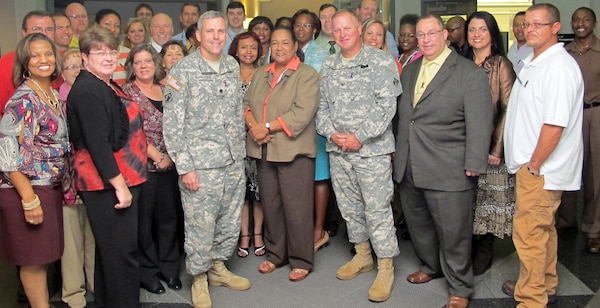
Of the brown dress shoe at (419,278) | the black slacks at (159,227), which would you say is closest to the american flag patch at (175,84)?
the black slacks at (159,227)

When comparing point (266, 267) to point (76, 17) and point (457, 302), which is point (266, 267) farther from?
point (76, 17)

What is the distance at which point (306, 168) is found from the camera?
3.66 metres

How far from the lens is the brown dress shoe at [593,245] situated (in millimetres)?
4090

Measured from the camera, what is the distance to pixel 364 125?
11.1ft

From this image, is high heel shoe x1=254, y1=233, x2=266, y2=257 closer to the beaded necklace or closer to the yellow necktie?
the yellow necktie

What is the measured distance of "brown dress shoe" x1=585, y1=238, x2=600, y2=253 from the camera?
409cm

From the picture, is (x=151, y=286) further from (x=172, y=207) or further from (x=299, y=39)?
(x=299, y=39)

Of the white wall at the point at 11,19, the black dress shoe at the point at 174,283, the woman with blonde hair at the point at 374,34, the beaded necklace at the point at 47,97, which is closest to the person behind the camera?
the beaded necklace at the point at 47,97

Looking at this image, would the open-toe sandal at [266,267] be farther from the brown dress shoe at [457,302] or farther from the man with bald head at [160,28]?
the man with bald head at [160,28]

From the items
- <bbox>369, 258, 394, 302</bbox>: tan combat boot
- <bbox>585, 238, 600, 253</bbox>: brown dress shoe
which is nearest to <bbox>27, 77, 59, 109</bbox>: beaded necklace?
<bbox>369, 258, 394, 302</bbox>: tan combat boot

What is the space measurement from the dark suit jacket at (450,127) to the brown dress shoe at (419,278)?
0.70 meters

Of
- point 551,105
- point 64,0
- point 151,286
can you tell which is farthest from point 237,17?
point 64,0

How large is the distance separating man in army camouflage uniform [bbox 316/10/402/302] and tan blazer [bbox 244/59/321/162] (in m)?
0.09

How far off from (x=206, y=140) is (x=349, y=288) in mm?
1333
